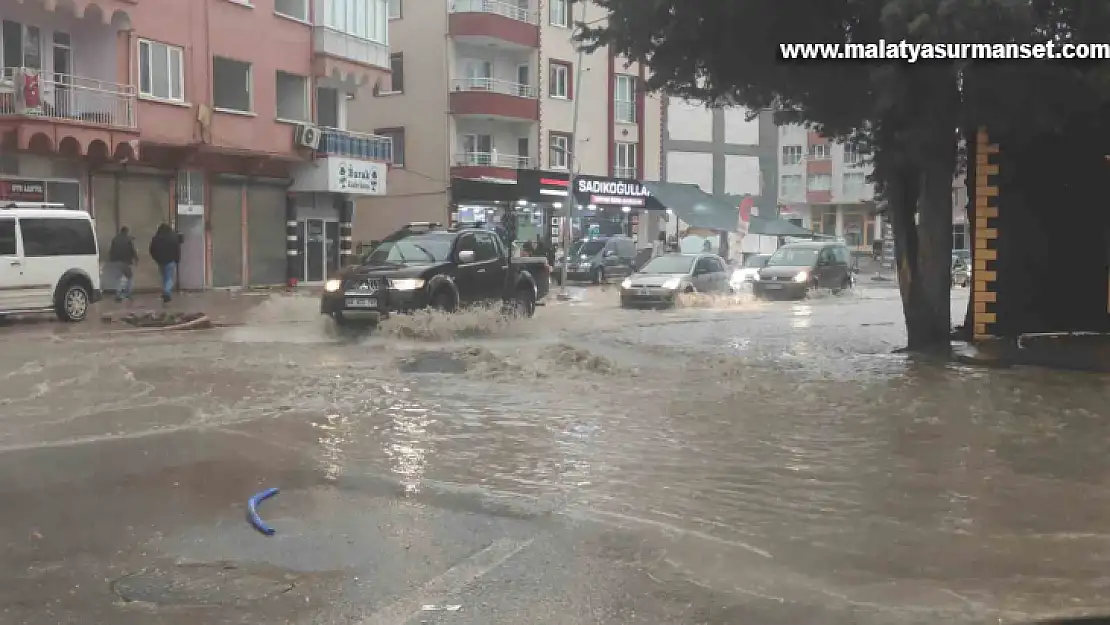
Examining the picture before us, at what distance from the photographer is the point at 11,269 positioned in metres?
17.7

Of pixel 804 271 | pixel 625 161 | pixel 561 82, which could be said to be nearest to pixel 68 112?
pixel 804 271

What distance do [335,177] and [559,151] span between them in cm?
1641

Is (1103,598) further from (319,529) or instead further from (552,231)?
(552,231)

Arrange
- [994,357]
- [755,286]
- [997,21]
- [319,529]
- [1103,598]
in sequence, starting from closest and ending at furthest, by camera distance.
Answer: [1103,598] < [319,529] < [997,21] < [994,357] < [755,286]

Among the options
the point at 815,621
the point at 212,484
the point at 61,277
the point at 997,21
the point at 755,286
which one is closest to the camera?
the point at 815,621

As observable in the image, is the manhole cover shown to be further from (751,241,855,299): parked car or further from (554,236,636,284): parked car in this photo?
(554,236,636,284): parked car

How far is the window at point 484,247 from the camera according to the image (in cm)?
1856

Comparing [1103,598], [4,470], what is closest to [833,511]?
[1103,598]

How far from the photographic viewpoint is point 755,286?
29359 mm

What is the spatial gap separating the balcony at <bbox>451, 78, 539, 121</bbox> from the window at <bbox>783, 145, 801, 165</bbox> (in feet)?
110

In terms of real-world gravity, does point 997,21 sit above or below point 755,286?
above

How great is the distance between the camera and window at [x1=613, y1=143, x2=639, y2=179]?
50.7 m

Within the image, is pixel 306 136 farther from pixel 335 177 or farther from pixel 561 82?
pixel 561 82

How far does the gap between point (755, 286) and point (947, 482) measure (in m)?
22.3
